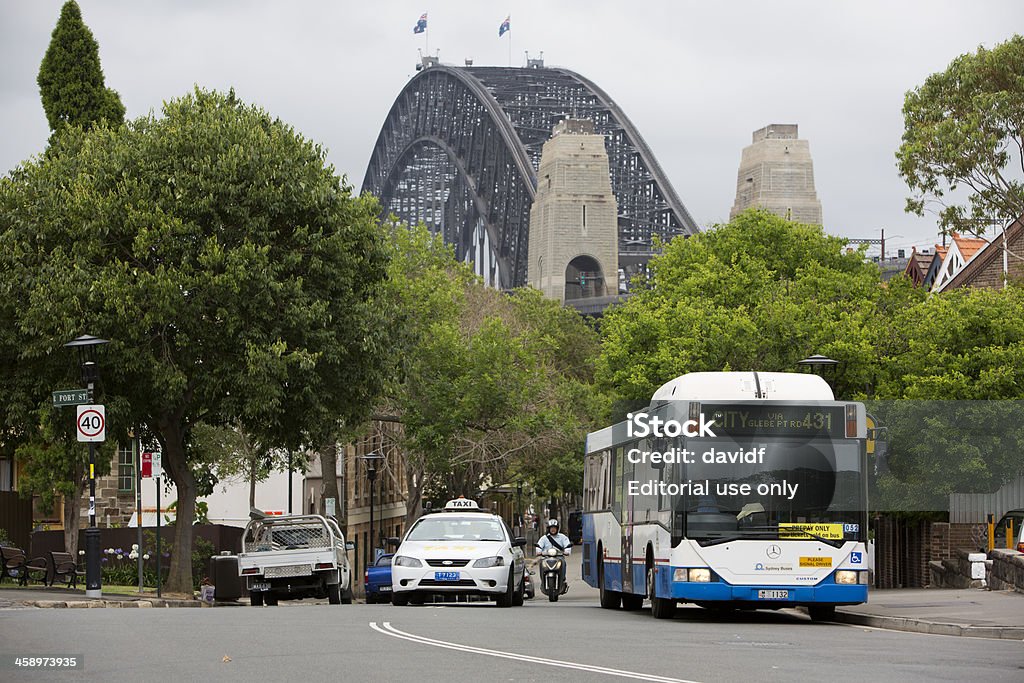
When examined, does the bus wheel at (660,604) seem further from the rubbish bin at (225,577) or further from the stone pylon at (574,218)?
the stone pylon at (574,218)

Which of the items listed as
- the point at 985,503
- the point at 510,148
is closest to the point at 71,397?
the point at 985,503

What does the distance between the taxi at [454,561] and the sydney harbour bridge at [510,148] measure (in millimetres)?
111741

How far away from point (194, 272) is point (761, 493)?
15.0m

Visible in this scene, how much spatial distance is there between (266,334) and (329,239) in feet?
7.82

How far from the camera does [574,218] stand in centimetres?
12462

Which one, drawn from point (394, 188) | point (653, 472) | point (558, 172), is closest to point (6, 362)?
point (653, 472)

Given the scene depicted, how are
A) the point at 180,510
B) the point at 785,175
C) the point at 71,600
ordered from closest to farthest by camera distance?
the point at 71,600
the point at 180,510
the point at 785,175

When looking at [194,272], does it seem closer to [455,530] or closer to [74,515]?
[455,530]

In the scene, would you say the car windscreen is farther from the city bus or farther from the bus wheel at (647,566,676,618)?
the city bus

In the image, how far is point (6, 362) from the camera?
32406 mm

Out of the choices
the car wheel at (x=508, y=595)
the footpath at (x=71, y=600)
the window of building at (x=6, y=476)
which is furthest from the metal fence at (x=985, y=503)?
the window of building at (x=6, y=476)

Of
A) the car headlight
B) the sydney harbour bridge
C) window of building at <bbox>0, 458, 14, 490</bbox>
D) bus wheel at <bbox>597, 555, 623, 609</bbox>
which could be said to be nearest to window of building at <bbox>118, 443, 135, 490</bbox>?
window of building at <bbox>0, 458, 14, 490</bbox>

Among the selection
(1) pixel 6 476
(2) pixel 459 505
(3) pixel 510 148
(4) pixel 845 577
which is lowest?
(4) pixel 845 577

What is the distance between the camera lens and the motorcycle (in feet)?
109
